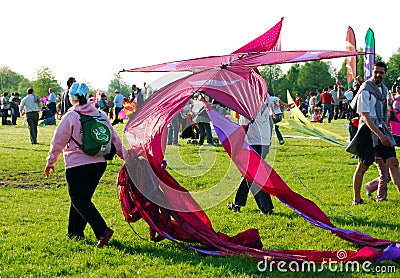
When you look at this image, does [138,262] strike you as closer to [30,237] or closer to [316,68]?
[30,237]

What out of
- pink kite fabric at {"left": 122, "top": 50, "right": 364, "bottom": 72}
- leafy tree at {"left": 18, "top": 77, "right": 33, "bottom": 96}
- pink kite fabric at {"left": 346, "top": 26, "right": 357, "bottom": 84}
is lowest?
pink kite fabric at {"left": 122, "top": 50, "right": 364, "bottom": 72}

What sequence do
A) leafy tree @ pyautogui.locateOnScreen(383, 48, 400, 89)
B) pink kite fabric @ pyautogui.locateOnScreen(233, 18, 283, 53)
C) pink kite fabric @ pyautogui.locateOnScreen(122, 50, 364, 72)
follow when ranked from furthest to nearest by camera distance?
leafy tree @ pyautogui.locateOnScreen(383, 48, 400, 89)
pink kite fabric @ pyautogui.locateOnScreen(233, 18, 283, 53)
pink kite fabric @ pyautogui.locateOnScreen(122, 50, 364, 72)

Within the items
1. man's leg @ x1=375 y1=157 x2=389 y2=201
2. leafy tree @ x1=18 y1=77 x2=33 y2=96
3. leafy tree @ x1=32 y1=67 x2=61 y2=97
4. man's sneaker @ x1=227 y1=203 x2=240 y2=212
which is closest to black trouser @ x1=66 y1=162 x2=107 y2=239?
man's sneaker @ x1=227 y1=203 x2=240 y2=212

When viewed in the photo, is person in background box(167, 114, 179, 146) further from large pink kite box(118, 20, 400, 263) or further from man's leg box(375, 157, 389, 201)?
man's leg box(375, 157, 389, 201)

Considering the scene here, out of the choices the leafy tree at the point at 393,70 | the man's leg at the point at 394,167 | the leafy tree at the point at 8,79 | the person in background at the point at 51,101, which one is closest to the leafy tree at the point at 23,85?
the leafy tree at the point at 8,79

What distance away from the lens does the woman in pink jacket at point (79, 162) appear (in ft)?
20.2

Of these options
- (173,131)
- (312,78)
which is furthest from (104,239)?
(312,78)

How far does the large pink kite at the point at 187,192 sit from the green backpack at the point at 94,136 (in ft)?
1.16

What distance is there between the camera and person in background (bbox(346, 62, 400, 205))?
305 inches

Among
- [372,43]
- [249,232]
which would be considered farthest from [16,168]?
[372,43]

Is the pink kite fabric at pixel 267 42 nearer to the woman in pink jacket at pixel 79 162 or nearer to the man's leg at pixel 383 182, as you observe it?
the woman in pink jacket at pixel 79 162

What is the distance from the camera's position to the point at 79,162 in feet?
20.3

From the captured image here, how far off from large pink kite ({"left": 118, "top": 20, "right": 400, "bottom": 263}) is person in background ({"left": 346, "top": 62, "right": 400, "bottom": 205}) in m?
1.92

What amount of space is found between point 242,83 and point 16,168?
307 inches
